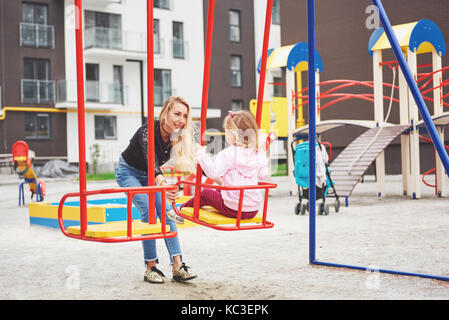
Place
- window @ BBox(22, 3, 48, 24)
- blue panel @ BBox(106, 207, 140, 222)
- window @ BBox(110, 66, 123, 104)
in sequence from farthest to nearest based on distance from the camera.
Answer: window @ BBox(110, 66, 123, 104) → window @ BBox(22, 3, 48, 24) → blue panel @ BBox(106, 207, 140, 222)

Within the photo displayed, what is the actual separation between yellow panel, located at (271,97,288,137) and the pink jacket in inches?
435

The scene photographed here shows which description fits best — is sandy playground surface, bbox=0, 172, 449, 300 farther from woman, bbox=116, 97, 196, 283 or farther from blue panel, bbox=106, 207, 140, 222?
blue panel, bbox=106, 207, 140, 222

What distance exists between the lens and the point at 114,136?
34.2 metres

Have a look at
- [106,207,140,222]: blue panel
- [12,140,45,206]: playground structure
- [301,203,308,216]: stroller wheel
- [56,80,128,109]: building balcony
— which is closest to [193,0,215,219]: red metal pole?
[106,207,140,222]: blue panel

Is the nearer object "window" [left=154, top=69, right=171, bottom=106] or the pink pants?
the pink pants

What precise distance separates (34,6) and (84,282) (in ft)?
97.3

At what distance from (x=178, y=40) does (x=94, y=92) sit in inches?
273

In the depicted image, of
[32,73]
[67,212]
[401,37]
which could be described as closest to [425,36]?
[401,37]

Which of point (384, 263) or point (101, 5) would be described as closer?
point (384, 263)

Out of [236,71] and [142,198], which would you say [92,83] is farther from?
[142,198]

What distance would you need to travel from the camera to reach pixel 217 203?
16.3 feet

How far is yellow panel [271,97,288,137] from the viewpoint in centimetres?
1636

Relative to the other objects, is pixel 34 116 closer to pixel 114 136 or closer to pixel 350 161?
pixel 114 136
